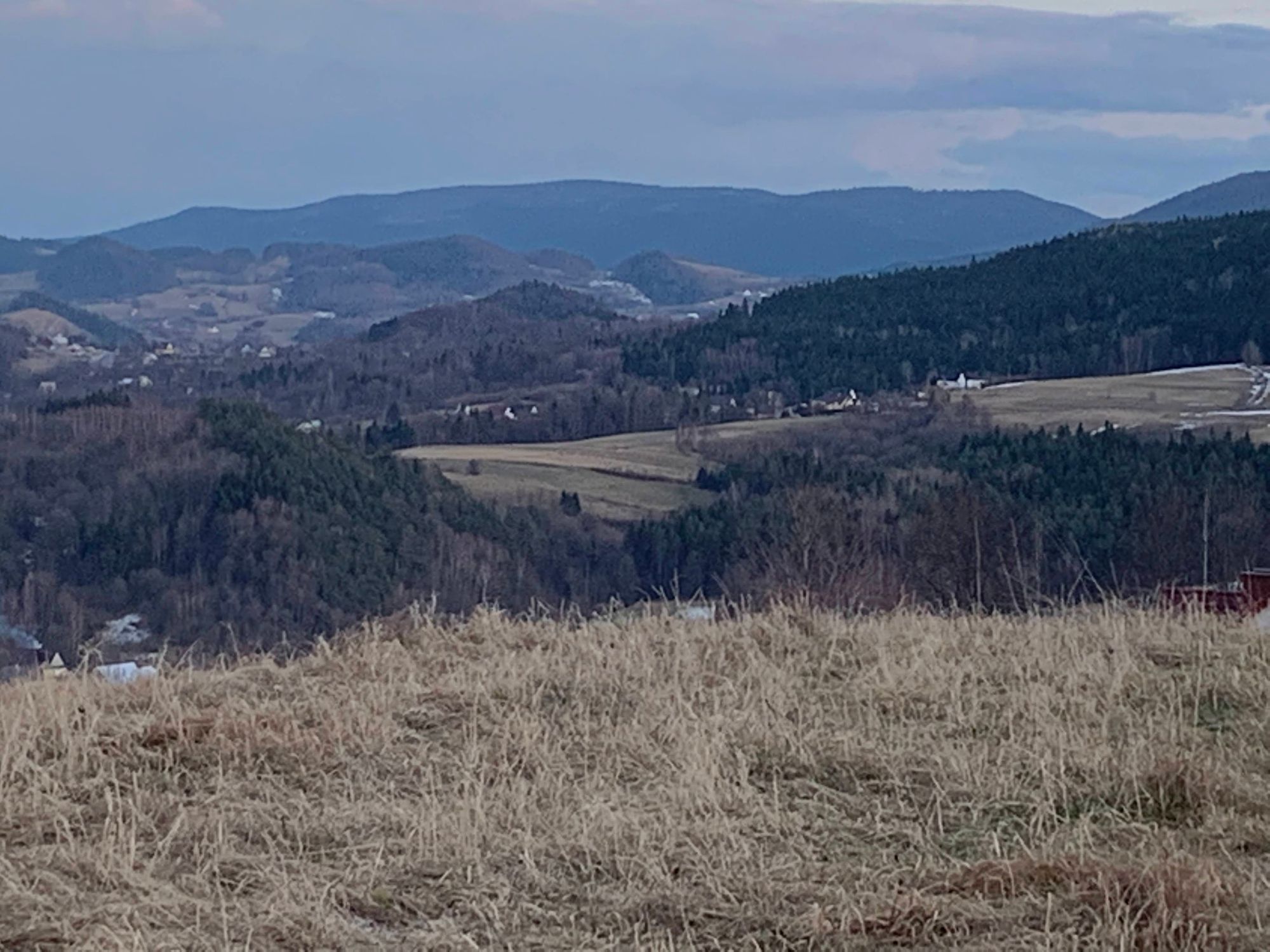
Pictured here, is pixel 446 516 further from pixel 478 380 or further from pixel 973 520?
pixel 478 380

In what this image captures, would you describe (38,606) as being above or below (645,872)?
below

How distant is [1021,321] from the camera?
107 meters

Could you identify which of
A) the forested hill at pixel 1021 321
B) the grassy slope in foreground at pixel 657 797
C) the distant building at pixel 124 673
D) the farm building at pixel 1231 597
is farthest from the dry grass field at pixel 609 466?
the grassy slope in foreground at pixel 657 797

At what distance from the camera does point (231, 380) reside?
137 m

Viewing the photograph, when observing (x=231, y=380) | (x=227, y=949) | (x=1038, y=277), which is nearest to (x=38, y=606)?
(x=227, y=949)

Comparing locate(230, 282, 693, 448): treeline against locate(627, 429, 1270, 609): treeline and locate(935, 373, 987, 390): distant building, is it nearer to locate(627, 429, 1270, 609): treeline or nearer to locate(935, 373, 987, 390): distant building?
locate(935, 373, 987, 390): distant building

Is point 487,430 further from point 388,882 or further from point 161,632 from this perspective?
point 388,882

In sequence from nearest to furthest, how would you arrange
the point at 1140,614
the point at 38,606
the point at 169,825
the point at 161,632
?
the point at 169,825
the point at 1140,614
the point at 161,632
the point at 38,606

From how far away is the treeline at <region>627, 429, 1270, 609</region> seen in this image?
24.3 metres

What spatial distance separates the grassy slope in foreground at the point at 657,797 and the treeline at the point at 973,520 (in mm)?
2211

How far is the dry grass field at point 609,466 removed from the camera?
6606cm

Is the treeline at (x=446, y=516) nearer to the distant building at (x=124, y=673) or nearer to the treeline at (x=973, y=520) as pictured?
the treeline at (x=973, y=520)

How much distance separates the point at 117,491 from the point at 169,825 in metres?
65.4

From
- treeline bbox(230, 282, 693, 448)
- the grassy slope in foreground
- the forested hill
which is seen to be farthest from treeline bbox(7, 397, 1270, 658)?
the grassy slope in foreground
